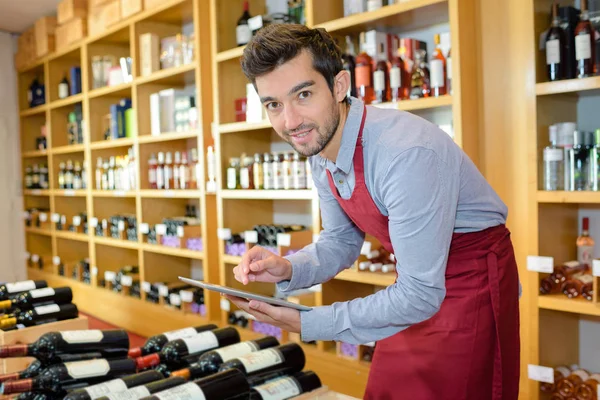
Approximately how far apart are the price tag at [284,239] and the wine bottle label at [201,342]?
1416mm

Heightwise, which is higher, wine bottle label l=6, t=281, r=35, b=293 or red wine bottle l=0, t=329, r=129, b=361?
wine bottle label l=6, t=281, r=35, b=293

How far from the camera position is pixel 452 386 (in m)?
1.51

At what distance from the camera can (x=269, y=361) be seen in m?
1.74

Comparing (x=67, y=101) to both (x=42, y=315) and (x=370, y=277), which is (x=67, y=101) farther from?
(x=370, y=277)

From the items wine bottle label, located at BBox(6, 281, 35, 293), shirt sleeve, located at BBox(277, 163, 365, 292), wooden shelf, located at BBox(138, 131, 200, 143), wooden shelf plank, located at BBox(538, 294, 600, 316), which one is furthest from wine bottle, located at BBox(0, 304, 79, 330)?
wooden shelf plank, located at BBox(538, 294, 600, 316)

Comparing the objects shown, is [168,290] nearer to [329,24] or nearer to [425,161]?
[329,24]

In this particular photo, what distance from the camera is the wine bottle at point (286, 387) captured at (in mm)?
1598

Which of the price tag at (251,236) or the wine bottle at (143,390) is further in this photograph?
the price tag at (251,236)

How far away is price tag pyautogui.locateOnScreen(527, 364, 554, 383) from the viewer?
7.98ft

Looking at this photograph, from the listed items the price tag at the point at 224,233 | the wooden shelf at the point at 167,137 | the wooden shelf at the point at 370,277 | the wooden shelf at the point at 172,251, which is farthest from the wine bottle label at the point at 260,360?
the wooden shelf at the point at 167,137

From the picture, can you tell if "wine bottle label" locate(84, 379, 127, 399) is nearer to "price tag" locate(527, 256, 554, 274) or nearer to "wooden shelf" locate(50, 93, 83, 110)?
"price tag" locate(527, 256, 554, 274)

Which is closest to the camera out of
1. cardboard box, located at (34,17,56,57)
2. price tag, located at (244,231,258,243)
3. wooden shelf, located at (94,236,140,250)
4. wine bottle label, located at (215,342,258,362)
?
wine bottle label, located at (215,342,258,362)

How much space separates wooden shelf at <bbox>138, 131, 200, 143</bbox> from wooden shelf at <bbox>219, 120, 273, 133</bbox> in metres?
0.32

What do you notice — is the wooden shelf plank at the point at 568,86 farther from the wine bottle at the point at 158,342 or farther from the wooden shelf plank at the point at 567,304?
the wine bottle at the point at 158,342
